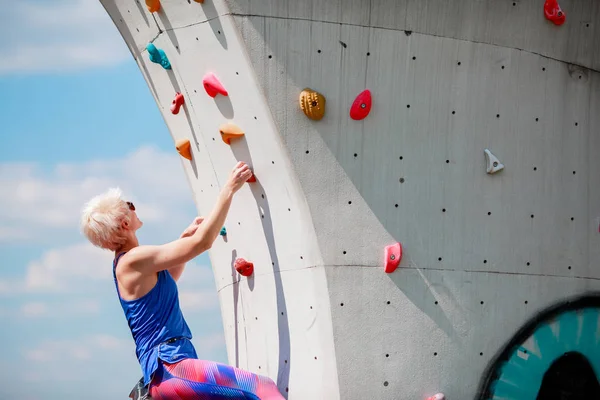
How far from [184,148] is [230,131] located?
0.99 m

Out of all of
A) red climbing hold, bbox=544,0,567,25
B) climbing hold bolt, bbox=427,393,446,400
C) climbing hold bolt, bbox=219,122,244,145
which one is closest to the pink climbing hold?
climbing hold bolt, bbox=219,122,244,145

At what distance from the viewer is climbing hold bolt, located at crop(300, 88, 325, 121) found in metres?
5.76

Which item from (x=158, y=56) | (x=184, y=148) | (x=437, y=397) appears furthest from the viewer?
(x=184, y=148)

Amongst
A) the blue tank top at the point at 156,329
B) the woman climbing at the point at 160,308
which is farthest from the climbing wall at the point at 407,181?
the blue tank top at the point at 156,329

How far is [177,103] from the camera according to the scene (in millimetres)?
6656

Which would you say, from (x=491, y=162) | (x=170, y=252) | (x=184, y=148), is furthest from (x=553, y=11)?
(x=170, y=252)

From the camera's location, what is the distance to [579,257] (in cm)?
651

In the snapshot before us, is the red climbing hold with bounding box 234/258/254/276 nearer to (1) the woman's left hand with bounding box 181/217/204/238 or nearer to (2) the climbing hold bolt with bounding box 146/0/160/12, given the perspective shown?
(1) the woman's left hand with bounding box 181/217/204/238

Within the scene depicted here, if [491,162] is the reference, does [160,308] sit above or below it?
below

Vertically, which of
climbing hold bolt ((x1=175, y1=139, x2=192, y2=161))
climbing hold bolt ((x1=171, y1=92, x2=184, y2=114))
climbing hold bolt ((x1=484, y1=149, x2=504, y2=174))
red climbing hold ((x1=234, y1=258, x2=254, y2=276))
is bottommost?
red climbing hold ((x1=234, y1=258, x2=254, y2=276))

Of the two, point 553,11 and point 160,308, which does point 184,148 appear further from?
point 553,11

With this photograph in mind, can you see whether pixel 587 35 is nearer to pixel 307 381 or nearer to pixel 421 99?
pixel 421 99

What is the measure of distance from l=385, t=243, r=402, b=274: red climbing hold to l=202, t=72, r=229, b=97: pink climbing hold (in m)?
1.48

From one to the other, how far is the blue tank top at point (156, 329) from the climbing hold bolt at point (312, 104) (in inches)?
53.8
